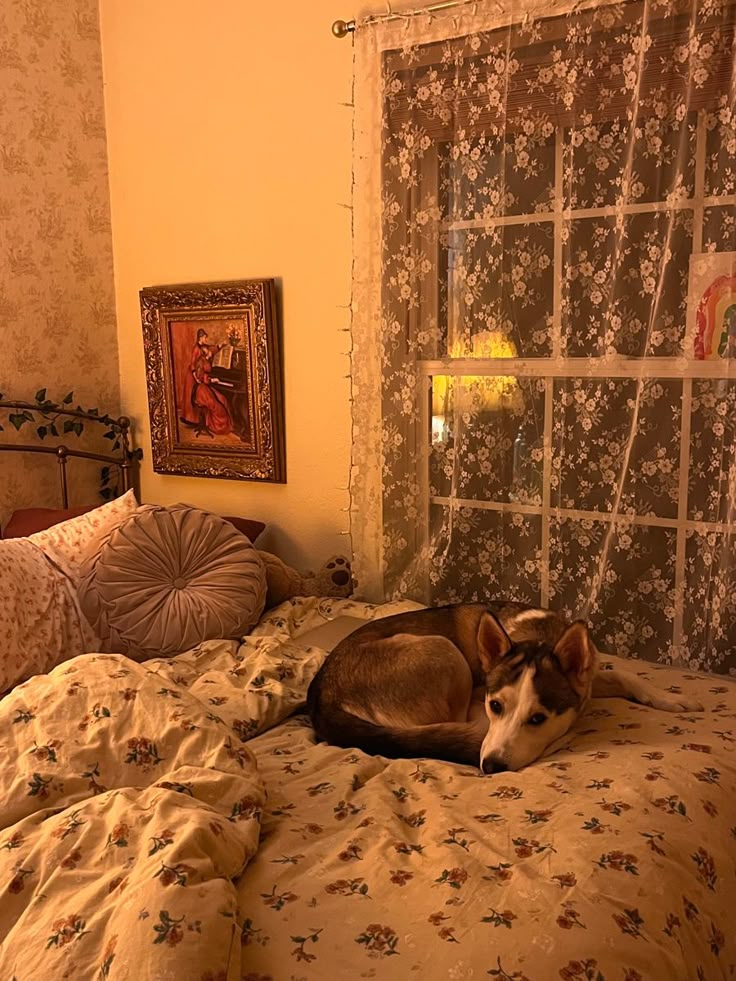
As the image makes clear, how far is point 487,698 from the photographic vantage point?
74.5 inches

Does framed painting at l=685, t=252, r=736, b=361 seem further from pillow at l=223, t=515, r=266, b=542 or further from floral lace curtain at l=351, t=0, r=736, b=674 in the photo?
pillow at l=223, t=515, r=266, b=542

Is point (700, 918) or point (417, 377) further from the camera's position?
point (417, 377)

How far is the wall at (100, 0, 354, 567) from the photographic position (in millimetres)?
3133

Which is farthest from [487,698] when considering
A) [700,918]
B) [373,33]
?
[373,33]

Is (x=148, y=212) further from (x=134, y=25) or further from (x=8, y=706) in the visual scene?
(x=8, y=706)

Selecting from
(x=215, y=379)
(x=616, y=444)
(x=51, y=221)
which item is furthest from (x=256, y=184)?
(x=616, y=444)

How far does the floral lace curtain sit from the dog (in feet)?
1.41

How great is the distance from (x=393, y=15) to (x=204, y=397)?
1.52m

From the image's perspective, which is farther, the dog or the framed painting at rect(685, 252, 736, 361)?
the framed painting at rect(685, 252, 736, 361)

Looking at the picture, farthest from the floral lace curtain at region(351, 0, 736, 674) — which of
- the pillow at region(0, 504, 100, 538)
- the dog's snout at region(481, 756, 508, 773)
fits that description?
the pillow at region(0, 504, 100, 538)

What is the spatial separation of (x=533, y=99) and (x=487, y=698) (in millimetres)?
1662

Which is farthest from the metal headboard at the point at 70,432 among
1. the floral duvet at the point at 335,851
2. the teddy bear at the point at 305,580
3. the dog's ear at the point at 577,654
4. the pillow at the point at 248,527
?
the dog's ear at the point at 577,654

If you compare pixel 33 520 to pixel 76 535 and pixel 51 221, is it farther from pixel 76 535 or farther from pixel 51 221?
pixel 51 221

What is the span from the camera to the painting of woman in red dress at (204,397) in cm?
348
